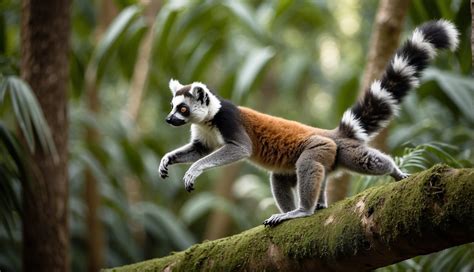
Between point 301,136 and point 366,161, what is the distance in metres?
0.68

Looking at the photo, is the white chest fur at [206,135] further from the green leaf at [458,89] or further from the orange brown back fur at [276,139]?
the green leaf at [458,89]

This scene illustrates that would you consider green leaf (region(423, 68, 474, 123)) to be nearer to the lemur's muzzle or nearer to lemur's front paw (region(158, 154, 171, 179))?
the lemur's muzzle

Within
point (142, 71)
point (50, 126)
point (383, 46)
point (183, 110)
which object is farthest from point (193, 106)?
point (142, 71)

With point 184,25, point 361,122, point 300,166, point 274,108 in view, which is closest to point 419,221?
point 300,166

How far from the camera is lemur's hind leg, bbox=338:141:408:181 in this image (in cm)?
472

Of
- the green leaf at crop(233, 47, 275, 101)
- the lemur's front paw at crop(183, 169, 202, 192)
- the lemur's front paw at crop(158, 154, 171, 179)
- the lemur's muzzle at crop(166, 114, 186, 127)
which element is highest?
the green leaf at crop(233, 47, 275, 101)

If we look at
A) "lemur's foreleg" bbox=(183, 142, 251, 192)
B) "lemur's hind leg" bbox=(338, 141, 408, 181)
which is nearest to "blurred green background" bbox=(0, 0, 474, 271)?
"lemur's hind leg" bbox=(338, 141, 408, 181)

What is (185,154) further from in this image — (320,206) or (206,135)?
(320,206)

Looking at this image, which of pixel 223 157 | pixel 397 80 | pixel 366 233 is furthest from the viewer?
pixel 223 157

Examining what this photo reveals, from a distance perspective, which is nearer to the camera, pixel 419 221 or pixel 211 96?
pixel 419 221

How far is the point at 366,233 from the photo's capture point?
3398 mm

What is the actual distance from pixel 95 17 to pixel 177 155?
5.05 m

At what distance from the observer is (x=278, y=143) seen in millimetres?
5320

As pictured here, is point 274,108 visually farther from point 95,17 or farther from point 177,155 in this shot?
point 177,155
